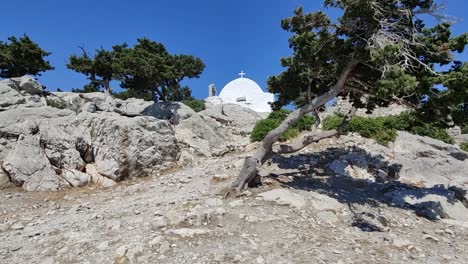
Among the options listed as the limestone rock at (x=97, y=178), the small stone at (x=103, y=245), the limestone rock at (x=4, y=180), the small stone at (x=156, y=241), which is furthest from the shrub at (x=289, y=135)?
the limestone rock at (x=4, y=180)

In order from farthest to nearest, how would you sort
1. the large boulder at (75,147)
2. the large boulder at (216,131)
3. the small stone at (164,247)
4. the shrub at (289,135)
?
the large boulder at (216,131) < the shrub at (289,135) < the large boulder at (75,147) < the small stone at (164,247)

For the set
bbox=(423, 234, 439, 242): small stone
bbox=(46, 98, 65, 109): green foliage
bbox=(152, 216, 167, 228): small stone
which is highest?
bbox=(46, 98, 65, 109): green foliage

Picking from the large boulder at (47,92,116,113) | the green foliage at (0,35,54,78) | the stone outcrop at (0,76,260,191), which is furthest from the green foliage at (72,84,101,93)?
the stone outcrop at (0,76,260,191)

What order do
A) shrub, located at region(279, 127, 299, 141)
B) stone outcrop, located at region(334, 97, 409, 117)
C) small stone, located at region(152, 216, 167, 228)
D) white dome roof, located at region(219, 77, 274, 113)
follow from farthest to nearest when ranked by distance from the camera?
white dome roof, located at region(219, 77, 274, 113), stone outcrop, located at region(334, 97, 409, 117), shrub, located at region(279, 127, 299, 141), small stone, located at region(152, 216, 167, 228)

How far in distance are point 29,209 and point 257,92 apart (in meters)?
48.9

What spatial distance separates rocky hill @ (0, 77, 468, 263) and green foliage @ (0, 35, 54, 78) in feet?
51.7

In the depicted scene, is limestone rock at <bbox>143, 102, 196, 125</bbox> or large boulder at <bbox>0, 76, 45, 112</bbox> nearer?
large boulder at <bbox>0, 76, 45, 112</bbox>

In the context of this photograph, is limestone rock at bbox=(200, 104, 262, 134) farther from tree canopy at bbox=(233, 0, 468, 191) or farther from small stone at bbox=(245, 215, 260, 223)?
small stone at bbox=(245, 215, 260, 223)

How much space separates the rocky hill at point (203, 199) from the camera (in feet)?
20.6

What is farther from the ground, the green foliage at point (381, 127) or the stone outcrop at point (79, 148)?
the green foliage at point (381, 127)

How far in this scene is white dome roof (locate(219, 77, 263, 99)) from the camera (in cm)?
5644

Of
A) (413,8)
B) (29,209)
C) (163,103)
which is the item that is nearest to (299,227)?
(413,8)

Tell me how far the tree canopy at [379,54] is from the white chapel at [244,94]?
39.9 m

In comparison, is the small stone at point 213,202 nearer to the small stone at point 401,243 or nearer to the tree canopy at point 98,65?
the small stone at point 401,243
